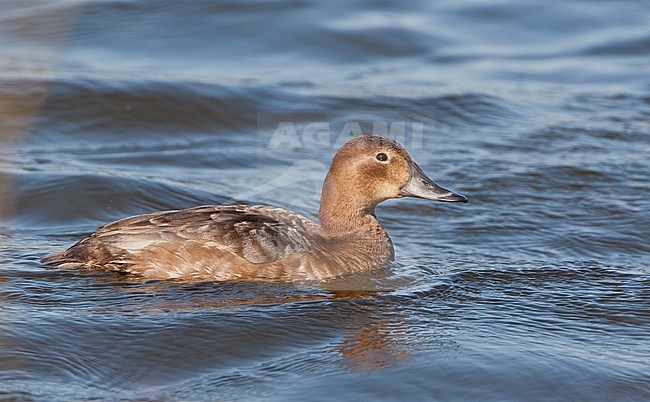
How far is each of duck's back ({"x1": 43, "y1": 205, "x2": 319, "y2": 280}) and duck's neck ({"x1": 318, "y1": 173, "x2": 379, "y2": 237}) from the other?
67 cm

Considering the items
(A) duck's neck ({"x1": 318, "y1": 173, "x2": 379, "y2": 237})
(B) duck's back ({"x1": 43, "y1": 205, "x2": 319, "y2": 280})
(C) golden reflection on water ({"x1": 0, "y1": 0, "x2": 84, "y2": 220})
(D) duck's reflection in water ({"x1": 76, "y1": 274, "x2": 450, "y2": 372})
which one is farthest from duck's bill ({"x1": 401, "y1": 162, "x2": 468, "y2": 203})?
(C) golden reflection on water ({"x1": 0, "y1": 0, "x2": 84, "y2": 220})

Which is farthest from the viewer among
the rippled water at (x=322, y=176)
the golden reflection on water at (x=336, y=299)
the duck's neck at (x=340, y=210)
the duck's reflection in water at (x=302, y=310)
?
the duck's neck at (x=340, y=210)

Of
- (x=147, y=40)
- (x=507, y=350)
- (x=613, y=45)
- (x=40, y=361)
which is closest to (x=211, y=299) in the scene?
(x=40, y=361)

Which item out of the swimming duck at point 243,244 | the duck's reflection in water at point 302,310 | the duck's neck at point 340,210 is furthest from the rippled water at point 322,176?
the duck's neck at point 340,210

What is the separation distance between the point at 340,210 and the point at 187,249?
4.31ft

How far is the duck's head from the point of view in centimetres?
794

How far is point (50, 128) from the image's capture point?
11086 millimetres

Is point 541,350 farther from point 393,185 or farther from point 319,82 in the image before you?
point 319,82

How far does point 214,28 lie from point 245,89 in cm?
257

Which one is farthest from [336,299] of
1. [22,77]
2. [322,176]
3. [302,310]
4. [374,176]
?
[22,77]

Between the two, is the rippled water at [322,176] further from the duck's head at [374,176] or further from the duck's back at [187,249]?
the duck's head at [374,176]

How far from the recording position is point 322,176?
10234mm

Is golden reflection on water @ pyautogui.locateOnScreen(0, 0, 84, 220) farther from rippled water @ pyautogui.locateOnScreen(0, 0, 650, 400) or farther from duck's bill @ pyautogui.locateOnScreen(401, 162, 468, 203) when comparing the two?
duck's bill @ pyautogui.locateOnScreen(401, 162, 468, 203)

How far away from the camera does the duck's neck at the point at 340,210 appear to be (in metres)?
8.05
